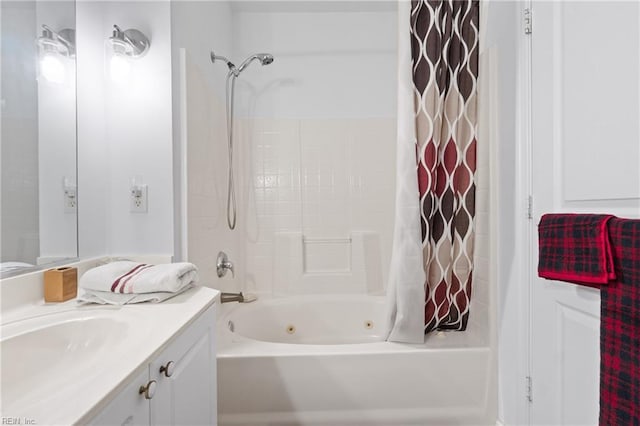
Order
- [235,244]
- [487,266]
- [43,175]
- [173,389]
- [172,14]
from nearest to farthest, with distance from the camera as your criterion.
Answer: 1. [173,389]
2. [43,175]
3. [172,14]
4. [487,266]
5. [235,244]

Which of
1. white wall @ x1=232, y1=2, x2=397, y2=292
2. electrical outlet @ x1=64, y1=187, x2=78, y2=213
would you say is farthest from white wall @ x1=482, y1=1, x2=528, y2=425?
electrical outlet @ x1=64, y1=187, x2=78, y2=213

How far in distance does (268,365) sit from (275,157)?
1439 mm

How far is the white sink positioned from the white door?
1.29 metres

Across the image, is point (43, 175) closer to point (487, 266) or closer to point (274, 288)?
point (274, 288)

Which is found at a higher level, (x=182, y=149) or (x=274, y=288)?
(x=182, y=149)

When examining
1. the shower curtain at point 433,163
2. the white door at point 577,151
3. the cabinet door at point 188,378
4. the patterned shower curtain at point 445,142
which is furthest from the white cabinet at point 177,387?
the white door at point 577,151

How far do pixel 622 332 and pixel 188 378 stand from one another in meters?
1.06

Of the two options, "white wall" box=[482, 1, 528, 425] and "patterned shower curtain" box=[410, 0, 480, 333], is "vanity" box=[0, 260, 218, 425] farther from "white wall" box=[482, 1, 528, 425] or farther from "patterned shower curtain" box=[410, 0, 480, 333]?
"white wall" box=[482, 1, 528, 425]

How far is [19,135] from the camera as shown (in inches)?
37.8

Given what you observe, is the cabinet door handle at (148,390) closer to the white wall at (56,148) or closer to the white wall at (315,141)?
the white wall at (56,148)

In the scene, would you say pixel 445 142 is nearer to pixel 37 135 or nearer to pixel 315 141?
pixel 315 141

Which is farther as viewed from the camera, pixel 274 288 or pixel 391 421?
pixel 274 288

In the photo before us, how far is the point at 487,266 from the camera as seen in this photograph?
1.53 m

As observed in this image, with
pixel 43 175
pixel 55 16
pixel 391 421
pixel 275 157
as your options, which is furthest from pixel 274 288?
pixel 55 16
